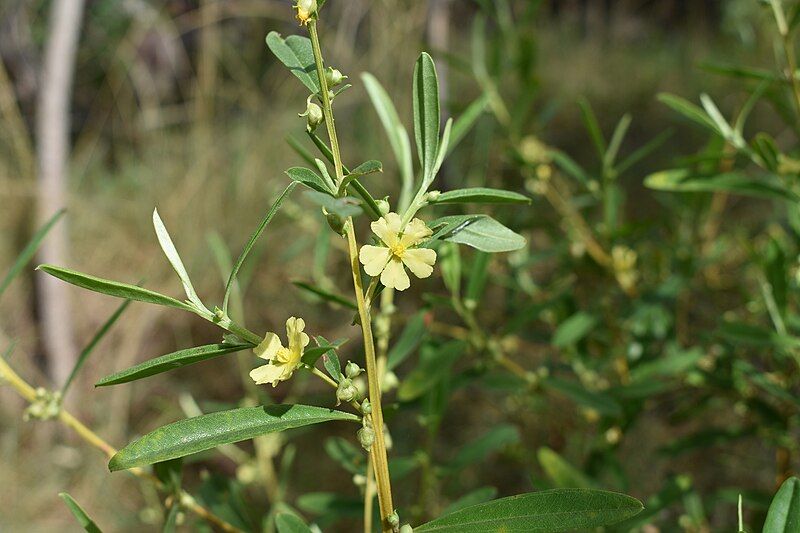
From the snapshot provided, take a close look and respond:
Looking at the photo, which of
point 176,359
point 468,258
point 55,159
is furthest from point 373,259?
point 55,159

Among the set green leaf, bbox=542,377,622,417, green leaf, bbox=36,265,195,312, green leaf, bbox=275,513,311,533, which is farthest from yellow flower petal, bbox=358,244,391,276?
green leaf, bbox=542,377,622,417

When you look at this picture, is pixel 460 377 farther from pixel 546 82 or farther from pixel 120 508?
pixel 546 82

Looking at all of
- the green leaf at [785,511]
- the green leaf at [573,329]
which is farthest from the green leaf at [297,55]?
the green leaf at [573,329]

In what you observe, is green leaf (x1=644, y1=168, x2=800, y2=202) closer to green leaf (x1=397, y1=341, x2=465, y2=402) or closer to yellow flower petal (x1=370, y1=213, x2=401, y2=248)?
green leaf (x1=397, y1=341, x2=465, y2=402)

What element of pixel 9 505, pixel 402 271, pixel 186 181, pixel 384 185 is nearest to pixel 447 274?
pixel 402 271

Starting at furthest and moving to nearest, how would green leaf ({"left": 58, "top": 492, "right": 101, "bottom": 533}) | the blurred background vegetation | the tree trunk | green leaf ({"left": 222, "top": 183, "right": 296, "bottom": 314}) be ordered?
the tree trunk < the blurred background vegetation < green leaf ({"left": 58, "top": 492, "right": 101, "bottom": 533}) < green leaf ({"left": 222, "top": 183, "right": 296, "bottom": 314})

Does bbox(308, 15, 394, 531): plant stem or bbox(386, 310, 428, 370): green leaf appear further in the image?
bbox(386, 310, 428, 370): green leaf
